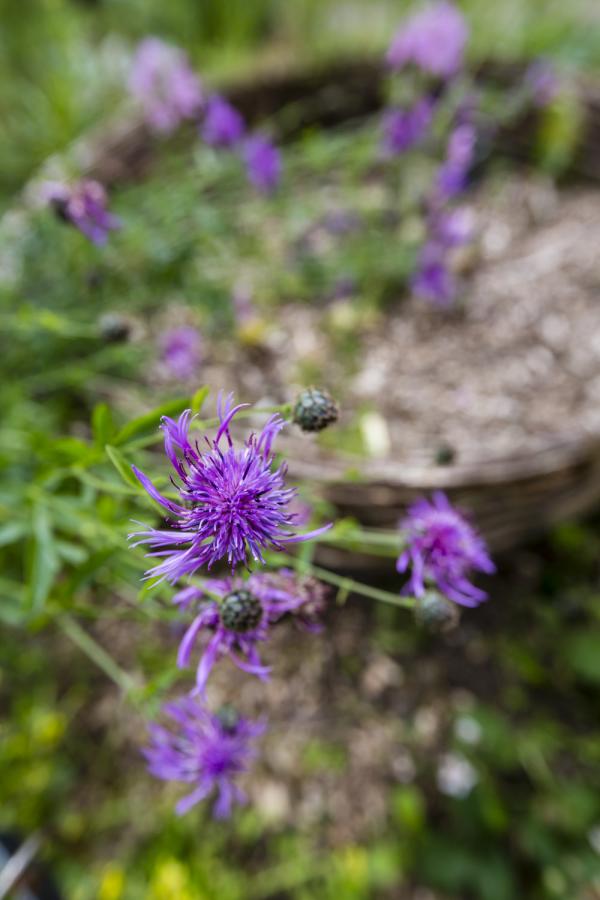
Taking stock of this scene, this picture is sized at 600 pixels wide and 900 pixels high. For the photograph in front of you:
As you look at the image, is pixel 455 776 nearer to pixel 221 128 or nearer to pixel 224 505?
pixel 224 505

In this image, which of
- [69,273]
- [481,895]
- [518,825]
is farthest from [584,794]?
[69,273]

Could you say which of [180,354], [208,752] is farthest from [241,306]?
[208,752]

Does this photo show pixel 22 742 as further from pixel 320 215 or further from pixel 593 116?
pixel 593 116

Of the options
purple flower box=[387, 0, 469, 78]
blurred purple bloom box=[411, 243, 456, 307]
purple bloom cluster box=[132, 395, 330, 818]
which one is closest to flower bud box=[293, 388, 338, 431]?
purple bloom cluster box=[132, 395, 330, 818]

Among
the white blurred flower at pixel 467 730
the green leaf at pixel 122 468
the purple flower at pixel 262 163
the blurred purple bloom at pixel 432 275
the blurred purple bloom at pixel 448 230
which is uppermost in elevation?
the purple flower at pixel 262 163

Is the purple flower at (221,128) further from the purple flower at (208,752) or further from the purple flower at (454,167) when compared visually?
the purple flower at (208,752)

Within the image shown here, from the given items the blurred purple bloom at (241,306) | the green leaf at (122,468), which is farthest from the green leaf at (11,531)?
the blurred purple bloom at (241,306)
